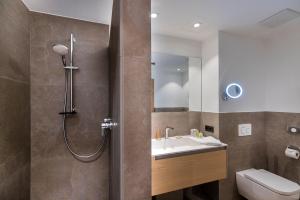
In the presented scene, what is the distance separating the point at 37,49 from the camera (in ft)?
5.56

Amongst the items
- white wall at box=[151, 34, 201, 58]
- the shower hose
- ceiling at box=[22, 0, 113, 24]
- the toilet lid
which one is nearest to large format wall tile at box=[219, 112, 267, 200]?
the toilet lid

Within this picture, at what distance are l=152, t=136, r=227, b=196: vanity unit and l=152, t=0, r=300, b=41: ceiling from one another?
1.34 m

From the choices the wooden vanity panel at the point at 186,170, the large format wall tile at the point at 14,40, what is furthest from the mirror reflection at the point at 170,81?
the large format wall tile at the point at 14,40

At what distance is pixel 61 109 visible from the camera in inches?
69.5

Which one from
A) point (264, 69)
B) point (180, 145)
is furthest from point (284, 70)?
point (180, 145)

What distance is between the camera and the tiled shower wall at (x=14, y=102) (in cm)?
124

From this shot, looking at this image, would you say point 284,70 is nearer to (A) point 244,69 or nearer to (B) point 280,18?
(A) point 244,69

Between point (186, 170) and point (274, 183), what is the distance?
41.8 inches

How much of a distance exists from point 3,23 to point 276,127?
3.03m

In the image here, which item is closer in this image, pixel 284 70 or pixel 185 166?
pixel 185 166

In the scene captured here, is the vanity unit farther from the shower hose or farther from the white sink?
the shower hose

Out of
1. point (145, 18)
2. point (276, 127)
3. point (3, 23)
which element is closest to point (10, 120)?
point (3, 23)

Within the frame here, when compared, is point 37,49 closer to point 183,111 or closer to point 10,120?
point 10,120

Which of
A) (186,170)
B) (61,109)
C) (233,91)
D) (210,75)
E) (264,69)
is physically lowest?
(186,170)
